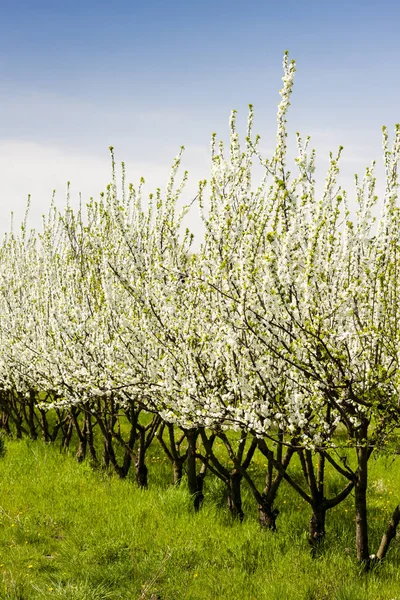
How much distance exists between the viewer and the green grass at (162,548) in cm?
557

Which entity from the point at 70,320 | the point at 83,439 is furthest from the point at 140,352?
the point at 83,439

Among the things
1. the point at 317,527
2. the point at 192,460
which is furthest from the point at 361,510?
the point at 192,460

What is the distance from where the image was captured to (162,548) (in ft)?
21.7

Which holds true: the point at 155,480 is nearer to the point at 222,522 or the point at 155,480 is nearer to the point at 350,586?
the point at 222,522

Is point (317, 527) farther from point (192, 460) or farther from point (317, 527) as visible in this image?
point (192, 460)

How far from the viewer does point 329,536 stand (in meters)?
7.04

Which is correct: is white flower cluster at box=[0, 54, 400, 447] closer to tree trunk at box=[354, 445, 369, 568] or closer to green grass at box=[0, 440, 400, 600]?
tree trunk at box=[354, 445, 369, 568]

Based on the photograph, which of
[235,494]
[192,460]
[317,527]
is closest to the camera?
[317,527]

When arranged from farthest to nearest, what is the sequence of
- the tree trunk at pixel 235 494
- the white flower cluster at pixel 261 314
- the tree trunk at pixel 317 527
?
the tree trunk at pixel 235 494, the tree trunk at pixel 317 527, the white flower cluster at pixel 261 314

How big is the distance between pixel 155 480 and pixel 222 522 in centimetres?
271

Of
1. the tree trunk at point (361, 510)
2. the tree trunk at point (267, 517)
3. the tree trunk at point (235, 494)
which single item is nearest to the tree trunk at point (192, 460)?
the tree trunk at point (235, 494)

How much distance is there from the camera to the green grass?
5574 millimetres

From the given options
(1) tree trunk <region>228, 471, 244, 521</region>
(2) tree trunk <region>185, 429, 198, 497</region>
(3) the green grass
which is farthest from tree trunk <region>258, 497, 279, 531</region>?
(2) tree trunk <region>185, 429, 198, 497</region>

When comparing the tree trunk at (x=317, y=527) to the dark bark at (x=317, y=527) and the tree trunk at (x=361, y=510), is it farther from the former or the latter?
the tree trunk at (x=361, y=510)
